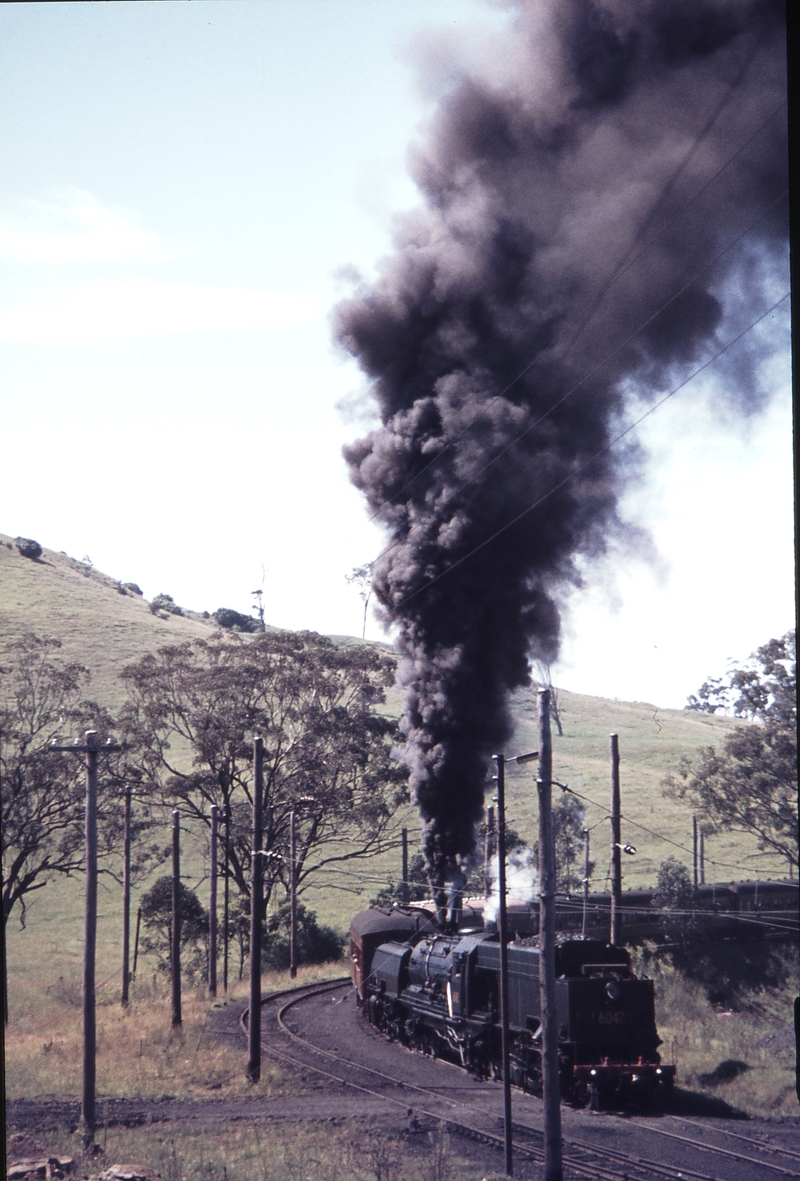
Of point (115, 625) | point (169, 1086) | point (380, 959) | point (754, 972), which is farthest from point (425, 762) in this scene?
point (115, 625)

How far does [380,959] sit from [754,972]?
16.5 m

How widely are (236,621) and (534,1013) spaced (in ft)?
310

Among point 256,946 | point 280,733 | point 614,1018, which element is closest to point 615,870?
point 614,1018

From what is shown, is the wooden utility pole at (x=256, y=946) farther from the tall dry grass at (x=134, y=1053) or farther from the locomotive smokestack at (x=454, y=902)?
the locomotive smokestack at (x=454, y=902)

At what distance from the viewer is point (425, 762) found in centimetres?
2378

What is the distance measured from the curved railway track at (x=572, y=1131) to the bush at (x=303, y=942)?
707 inches

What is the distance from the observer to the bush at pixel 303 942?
43.0m

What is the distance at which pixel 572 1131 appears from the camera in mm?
17719

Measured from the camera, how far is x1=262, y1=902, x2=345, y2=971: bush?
43031mm

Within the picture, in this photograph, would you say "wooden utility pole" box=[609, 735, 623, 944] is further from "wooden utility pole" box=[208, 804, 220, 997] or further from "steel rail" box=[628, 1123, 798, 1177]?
"wooden utility pole" box=[208, 804, 220, 997]

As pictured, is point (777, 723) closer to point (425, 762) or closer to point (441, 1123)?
point (425, 762)

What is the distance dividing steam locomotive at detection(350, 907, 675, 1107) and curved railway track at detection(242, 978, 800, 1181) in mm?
613

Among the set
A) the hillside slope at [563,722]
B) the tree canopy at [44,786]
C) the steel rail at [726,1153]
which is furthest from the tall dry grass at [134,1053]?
the hillside slope at [563,722]

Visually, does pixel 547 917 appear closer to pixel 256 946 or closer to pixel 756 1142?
pixel 756 1142
